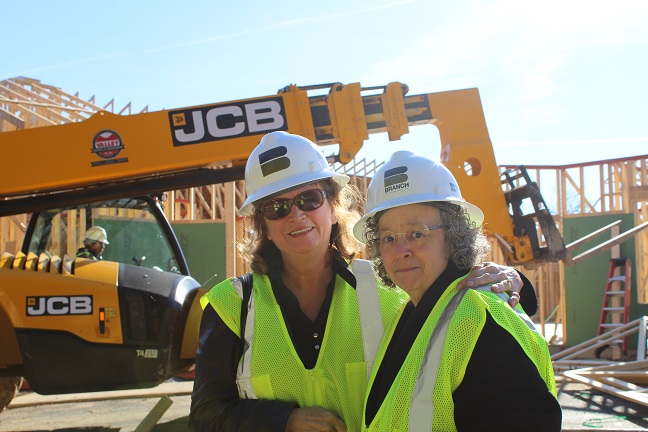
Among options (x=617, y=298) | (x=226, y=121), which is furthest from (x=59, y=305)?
(x=617, y=298)

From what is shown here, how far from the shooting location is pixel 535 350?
1540mm

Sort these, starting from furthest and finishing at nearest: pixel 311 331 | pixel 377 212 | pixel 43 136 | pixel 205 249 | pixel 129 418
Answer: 1. pixel 205 249
2. pixel 129 418
3. pixel 43 136
4. pixel 311 331
5. pixel 377 212

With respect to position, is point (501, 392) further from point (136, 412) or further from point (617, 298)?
point (617, 298)

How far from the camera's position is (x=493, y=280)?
5.83 ft

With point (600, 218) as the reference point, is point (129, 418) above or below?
below

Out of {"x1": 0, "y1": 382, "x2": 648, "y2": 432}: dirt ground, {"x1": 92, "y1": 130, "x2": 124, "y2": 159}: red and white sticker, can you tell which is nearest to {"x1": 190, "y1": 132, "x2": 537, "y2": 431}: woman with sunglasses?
{"x1": 92, "y1": 130, "x2": 124, "y2": 159}: red and white sticker

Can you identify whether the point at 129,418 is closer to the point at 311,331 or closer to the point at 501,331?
the point at 311,331

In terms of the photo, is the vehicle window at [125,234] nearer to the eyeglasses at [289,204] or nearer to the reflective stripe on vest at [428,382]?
the eyeglasses at [289,204]

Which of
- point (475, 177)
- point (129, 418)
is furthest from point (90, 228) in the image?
point (475, 177)

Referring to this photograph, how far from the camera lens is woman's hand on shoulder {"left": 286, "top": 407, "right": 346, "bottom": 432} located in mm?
2020

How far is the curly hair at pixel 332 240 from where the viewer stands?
8.12ft

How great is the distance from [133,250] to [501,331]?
526cm

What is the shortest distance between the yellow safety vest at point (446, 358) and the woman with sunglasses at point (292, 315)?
0.84ft

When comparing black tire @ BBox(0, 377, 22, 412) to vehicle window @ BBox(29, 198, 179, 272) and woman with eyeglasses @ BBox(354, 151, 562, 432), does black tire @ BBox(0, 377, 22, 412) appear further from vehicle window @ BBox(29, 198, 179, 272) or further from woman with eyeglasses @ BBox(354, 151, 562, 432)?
woman with eyeglasses @ BBox(354, 151, 562, 432)
